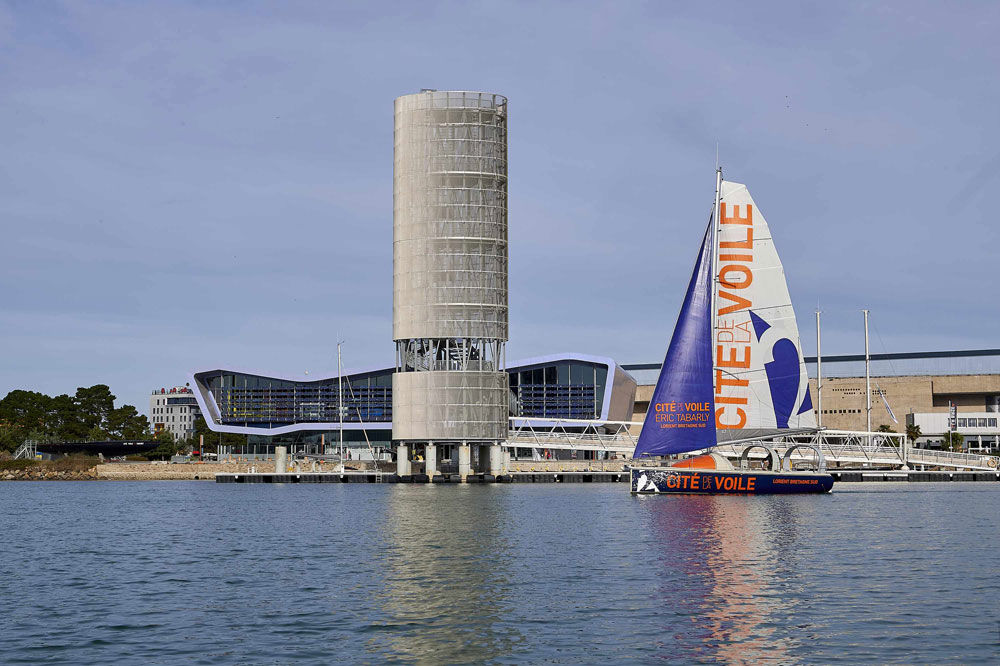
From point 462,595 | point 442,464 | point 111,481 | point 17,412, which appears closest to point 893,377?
point 442,464

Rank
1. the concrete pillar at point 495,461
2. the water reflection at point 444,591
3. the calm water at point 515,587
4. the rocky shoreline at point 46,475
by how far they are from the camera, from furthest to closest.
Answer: the rocky shoreline at point 46,475, the concrete pillar at point 495,461, the water reflection at point 444,591, the calm water at point 515,587

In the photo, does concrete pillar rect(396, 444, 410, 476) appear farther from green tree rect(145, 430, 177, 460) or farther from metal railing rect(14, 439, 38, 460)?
metal railing rect(14, 439, 38, 460)

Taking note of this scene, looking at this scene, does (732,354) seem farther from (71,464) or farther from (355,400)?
(71,464)

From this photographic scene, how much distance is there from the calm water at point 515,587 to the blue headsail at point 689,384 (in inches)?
346

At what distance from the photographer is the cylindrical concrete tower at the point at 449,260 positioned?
120438 mm

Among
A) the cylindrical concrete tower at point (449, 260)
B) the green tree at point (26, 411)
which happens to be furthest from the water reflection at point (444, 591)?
the green tree at point (26, 411)

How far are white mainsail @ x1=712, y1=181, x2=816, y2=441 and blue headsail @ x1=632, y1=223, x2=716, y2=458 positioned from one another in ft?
2.65

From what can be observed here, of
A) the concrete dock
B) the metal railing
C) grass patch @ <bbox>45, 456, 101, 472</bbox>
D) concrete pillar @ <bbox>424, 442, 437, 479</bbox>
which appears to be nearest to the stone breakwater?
grass patch @ <bbox>45, 456, 101, 472</bbox>

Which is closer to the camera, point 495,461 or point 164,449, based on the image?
point 495,461

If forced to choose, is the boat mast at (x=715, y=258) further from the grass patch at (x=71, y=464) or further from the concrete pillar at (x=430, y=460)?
the grass patch at (x=71, y=464)

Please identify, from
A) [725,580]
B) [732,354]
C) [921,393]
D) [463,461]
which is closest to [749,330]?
[732,354]

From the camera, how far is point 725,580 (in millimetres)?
35812

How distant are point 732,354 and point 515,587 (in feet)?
145

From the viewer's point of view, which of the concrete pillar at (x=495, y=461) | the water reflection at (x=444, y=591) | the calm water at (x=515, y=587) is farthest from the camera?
Answer: the concrete pillar at (x=495, y=461)
